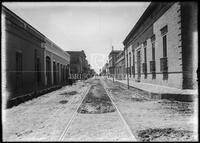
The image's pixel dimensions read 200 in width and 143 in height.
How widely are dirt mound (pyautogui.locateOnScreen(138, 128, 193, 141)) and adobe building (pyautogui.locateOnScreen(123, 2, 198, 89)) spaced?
19.9 feet

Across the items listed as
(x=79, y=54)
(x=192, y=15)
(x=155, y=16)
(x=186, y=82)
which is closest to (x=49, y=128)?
(x=186, y=82)

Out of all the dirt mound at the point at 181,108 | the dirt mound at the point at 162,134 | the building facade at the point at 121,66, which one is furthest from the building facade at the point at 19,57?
the building facade at the point at 121,66

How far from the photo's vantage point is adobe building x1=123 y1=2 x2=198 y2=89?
11.2 metres

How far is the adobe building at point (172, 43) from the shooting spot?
36.9ft

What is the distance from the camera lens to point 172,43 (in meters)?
12.8

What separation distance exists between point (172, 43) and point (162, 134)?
31.9ft

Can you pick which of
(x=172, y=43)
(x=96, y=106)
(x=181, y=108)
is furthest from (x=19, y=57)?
(x=172, y=43)

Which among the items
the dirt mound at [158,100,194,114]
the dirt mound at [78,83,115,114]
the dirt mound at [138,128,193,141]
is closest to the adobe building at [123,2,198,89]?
the dirt mound at [158,100,194,114]

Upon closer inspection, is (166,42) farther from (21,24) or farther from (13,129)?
(13,129)

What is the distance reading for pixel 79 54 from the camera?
241ft

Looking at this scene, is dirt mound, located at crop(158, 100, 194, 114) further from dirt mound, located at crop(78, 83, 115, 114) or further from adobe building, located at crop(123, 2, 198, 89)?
adobe building, located at crop(123, 2, 198, 89)

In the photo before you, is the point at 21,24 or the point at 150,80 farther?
the point at 150,80

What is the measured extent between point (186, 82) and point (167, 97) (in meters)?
2.21

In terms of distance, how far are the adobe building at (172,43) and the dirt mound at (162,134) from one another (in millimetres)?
6070
